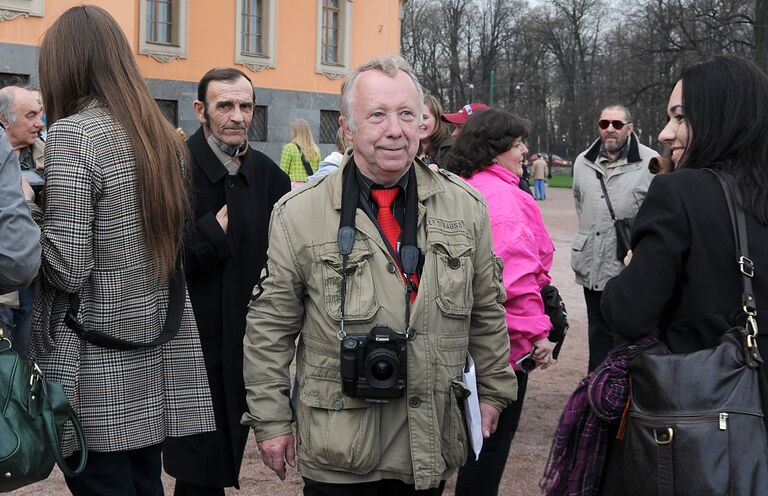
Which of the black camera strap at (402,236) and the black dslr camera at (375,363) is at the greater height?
the black camera strap at (402,236)

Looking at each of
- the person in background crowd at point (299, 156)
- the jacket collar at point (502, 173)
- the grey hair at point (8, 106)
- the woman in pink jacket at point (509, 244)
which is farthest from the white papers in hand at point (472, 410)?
the person in background crowd at point (299, 156)

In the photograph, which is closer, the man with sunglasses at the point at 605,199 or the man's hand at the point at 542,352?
the man's hand at the point at 542,352

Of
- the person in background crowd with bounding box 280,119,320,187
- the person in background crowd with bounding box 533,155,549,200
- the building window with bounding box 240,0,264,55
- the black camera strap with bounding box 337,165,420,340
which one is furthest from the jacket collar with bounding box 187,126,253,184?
the person in background crowd with bounding box 533,155,549,200

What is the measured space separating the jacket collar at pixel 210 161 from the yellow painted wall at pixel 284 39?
1867 centimetres

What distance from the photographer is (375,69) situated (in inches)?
118

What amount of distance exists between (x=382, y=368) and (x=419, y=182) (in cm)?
67

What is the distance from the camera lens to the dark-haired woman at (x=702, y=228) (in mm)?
2717

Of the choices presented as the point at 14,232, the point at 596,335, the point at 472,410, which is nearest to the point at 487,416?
the point at 472,410

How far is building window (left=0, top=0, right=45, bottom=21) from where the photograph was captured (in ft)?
64.0

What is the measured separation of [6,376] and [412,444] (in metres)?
1.24

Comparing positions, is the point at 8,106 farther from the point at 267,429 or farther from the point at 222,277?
the point at 267,429

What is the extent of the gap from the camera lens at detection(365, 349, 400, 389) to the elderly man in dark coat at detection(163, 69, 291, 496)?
134 centimetres

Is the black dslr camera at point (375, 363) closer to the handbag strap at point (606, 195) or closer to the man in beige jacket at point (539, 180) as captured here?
the handbag strap at point (606, 195)

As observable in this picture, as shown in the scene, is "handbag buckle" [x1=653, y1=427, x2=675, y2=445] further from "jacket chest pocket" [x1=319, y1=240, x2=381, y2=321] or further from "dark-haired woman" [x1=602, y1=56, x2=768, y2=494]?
"jacket chest pocket" [x1=319, y1=240, x2=381, y2=321]
